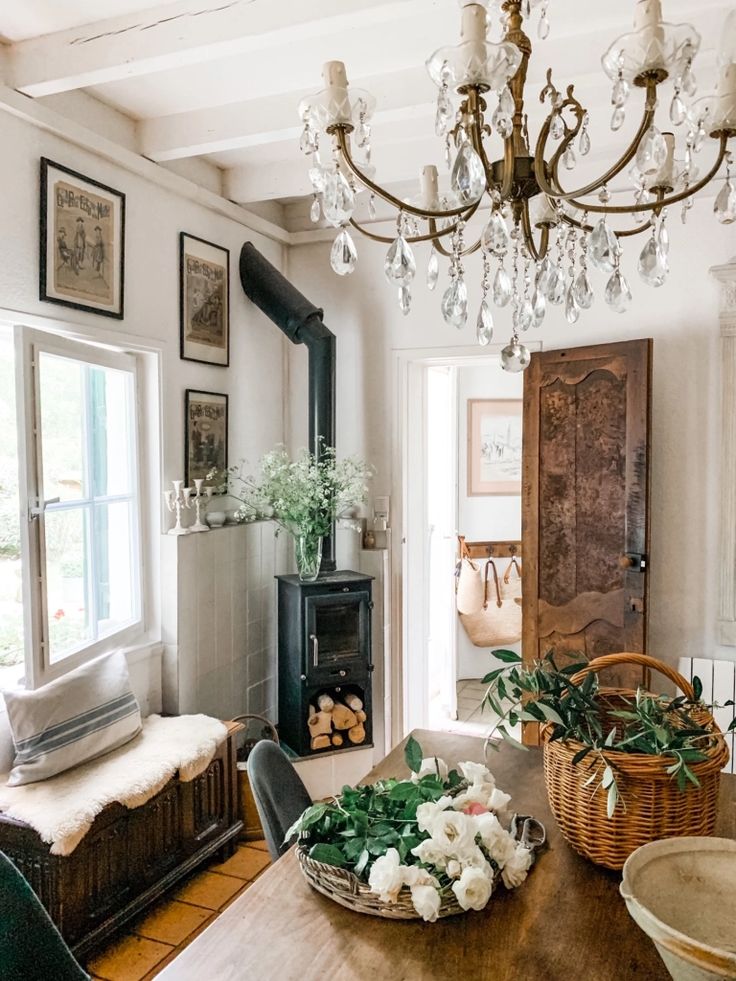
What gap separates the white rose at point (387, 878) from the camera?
3.99ft

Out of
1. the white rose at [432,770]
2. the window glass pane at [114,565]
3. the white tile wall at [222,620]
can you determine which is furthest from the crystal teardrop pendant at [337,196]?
the white tile wall at [222,620]

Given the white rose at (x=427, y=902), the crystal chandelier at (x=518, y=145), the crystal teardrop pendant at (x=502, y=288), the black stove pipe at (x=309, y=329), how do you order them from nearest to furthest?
the white rose at (x=427, y=902) < the crystal chandelier at (x=518, y=145) < the crystal teardrop pendant at (x=502, y=288) < the black stove pipe at (x=309, y=329)

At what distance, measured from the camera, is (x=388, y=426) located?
13.2ft

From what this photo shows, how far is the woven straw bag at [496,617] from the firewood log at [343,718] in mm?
1928

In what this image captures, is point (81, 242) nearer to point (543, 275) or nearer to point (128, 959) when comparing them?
point (543, 275)

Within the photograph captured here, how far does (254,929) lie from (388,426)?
297cm

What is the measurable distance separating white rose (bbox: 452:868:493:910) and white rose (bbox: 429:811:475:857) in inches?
1.7

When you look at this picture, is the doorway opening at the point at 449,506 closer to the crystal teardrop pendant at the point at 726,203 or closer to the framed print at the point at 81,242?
the framed print at the point at 81,242

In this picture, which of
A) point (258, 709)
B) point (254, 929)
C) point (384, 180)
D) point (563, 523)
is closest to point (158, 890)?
point (258, 709)

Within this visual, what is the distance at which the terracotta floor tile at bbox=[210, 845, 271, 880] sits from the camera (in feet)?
9.75

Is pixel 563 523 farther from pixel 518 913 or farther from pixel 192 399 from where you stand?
pixel 518 913

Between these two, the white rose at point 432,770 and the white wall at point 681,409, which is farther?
the white wall at point 681,409

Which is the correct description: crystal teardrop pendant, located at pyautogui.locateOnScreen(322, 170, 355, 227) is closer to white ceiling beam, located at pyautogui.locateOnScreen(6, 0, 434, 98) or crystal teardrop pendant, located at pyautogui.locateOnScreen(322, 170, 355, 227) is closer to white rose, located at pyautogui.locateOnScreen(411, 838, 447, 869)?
white ceiling beam, located at pyautogui.locateOnScreen(6, 0, 434, 98)

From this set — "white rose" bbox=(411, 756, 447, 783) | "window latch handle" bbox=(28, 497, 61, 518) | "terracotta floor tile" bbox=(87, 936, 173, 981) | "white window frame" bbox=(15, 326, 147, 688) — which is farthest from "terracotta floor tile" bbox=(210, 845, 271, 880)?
"white rose" bbox=(411, 756, 447, 783)
